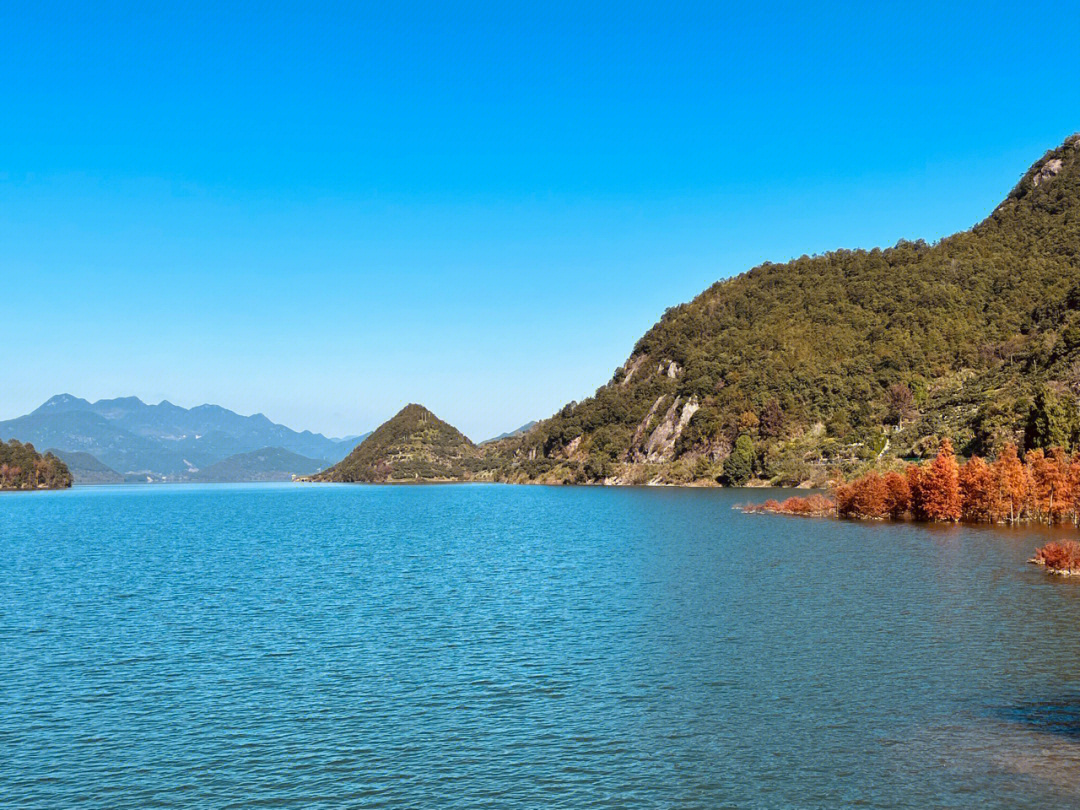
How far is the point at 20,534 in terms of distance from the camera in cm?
12612

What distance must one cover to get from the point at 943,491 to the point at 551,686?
288ft

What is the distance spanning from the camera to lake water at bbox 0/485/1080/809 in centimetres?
2527

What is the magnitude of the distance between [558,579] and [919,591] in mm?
26191

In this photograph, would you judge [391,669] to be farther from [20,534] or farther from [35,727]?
[20,534]

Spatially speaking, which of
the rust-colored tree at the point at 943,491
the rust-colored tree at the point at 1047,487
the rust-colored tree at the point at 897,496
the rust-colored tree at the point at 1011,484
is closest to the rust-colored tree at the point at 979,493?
the rust-colored tree at the point at 1011,484

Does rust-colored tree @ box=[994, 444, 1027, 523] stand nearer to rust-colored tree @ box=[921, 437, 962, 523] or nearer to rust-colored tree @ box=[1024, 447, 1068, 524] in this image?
rust-colored tree @ box=[1024, 447, 1068, 524]

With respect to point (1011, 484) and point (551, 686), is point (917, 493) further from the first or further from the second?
point (551, 686)

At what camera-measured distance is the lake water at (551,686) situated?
25266mm

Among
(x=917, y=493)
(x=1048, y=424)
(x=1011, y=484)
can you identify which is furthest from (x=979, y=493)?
(x=1048, y=424)

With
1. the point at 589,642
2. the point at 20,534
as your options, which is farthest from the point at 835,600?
the point at 20,534

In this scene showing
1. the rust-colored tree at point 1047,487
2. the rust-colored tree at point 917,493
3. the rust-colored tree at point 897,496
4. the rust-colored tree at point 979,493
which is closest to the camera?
the rust-colored tree at point 1047,487

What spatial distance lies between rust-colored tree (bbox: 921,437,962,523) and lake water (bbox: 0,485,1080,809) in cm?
3519

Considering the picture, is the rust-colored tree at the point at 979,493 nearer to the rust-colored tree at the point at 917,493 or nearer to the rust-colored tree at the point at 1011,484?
the rust-colored tree at the point at 1011,484

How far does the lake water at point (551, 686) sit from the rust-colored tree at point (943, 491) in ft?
115
